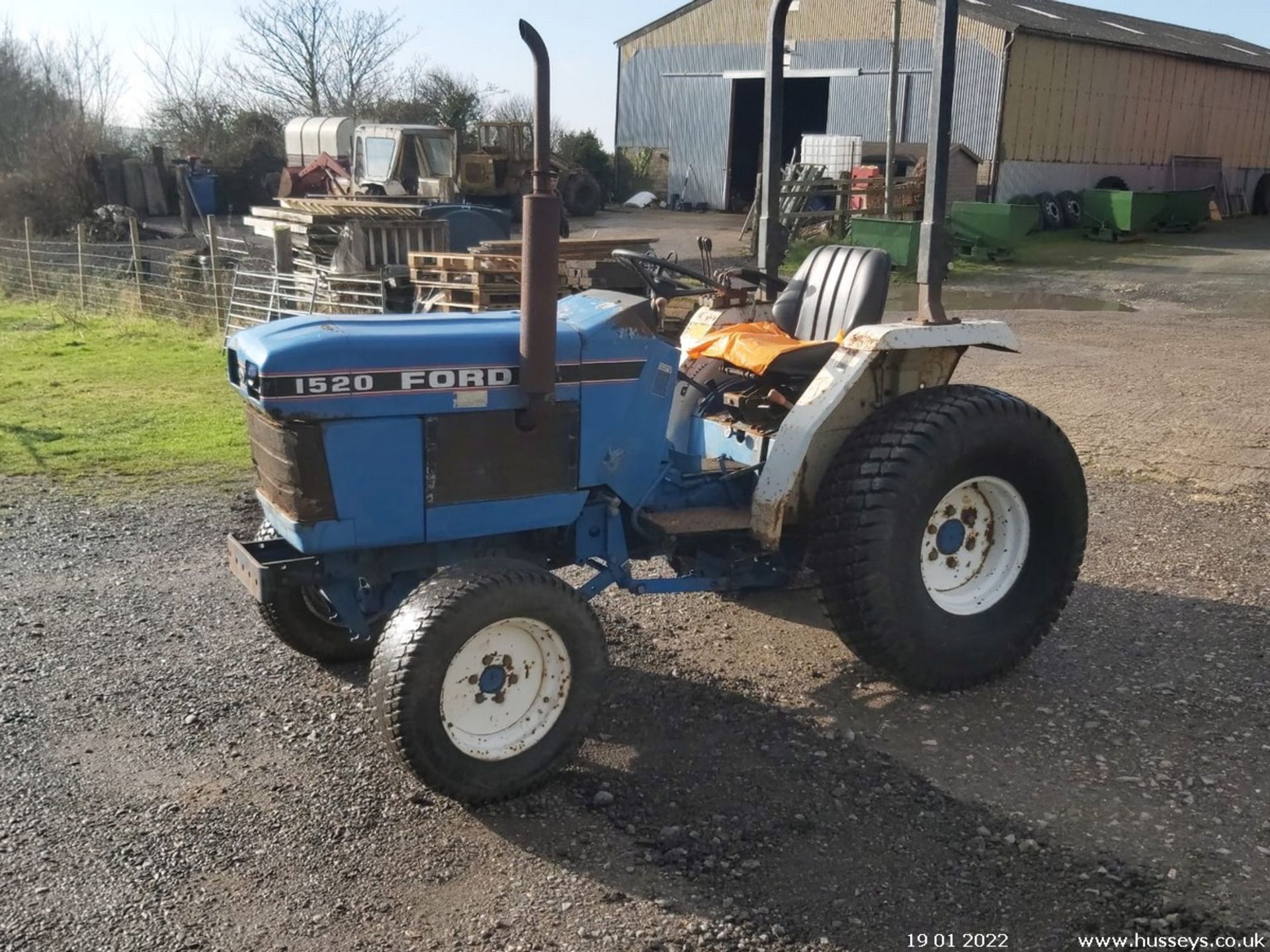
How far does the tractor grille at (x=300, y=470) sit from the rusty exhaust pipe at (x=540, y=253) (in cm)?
60

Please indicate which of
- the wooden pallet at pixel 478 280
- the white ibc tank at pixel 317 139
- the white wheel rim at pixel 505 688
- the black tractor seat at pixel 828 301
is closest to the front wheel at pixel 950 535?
the black tractor seat at pixel 828 301

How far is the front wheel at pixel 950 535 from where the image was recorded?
3.74m

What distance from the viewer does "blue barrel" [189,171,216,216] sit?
25.9 m

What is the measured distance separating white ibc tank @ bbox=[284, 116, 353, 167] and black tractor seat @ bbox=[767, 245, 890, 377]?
21472 mm

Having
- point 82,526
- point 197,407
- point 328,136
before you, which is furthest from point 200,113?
point 82,526

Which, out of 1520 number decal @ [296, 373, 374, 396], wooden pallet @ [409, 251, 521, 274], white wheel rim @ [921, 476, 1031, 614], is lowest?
white wheel rim @ [921, 476, 1031, 614]

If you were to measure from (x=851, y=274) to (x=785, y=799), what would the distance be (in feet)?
6.56

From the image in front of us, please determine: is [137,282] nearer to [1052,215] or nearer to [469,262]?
[469,262]

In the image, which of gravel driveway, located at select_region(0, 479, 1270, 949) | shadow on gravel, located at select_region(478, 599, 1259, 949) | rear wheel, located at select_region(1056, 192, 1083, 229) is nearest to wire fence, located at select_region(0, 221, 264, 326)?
gravel driveway, located at select_region(0, 479, 1270, 949)

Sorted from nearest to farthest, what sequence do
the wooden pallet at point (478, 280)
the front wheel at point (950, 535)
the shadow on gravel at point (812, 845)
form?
1. the shadow on gravel at point (812, 845)
2. the front wheel at point (950, 535)
3. the wooden pallet at point (478, 280)

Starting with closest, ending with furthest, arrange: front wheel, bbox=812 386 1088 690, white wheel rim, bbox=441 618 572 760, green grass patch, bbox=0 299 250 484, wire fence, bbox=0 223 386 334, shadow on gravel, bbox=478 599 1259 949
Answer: shadow on gravel, bbox=478 599 1259 949 < white wheel rim, bbox=441 618 572 760 < front wheel, bbox=812 386 1088 690 < green grass patch, bbox=0 299 250 484 < wire fence, bbox=0 223 386 334

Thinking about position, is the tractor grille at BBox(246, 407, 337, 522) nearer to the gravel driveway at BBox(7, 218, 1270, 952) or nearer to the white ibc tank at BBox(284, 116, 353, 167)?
the gravel driveway at BBox(7, 218, 1270, 952)

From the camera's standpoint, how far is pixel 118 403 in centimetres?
854

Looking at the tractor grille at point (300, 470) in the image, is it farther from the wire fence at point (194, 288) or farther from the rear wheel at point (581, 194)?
the rear wheel at point (581, 194)
